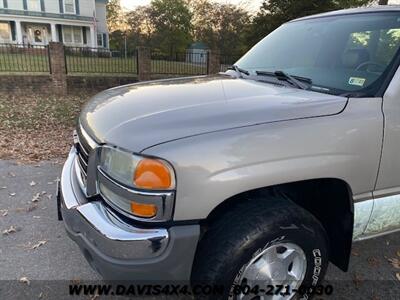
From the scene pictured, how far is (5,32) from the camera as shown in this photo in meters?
32.0

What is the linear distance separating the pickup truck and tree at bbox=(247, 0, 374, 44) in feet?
56.1

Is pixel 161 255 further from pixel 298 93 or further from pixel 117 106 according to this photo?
pixel 298 93

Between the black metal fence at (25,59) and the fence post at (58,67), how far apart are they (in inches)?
14.5

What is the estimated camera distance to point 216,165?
1841mm

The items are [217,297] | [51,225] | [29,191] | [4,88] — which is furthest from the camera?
[4,88]

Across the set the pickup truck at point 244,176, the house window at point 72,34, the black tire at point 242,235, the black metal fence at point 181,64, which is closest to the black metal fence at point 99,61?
the black metal fence at point 181,64

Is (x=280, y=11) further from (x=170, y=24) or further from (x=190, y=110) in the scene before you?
(x=170, y=24)

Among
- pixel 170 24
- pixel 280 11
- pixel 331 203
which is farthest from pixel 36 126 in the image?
pixel 170 24

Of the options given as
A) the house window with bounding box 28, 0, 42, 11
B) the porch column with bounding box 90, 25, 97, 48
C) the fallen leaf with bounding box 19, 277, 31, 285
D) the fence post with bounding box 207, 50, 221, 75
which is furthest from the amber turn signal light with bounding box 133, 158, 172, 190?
the porch column with bounding box 90, 25, 97, 48

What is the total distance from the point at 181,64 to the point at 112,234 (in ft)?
42.0

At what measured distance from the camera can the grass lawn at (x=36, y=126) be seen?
232 inches

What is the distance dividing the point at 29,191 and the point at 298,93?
11.0 ft

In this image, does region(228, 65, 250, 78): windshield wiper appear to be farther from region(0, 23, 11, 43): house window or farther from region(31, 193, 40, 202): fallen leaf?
region(0, 23, 11, 43): house window

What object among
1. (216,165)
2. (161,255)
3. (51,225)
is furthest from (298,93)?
(51,225)
